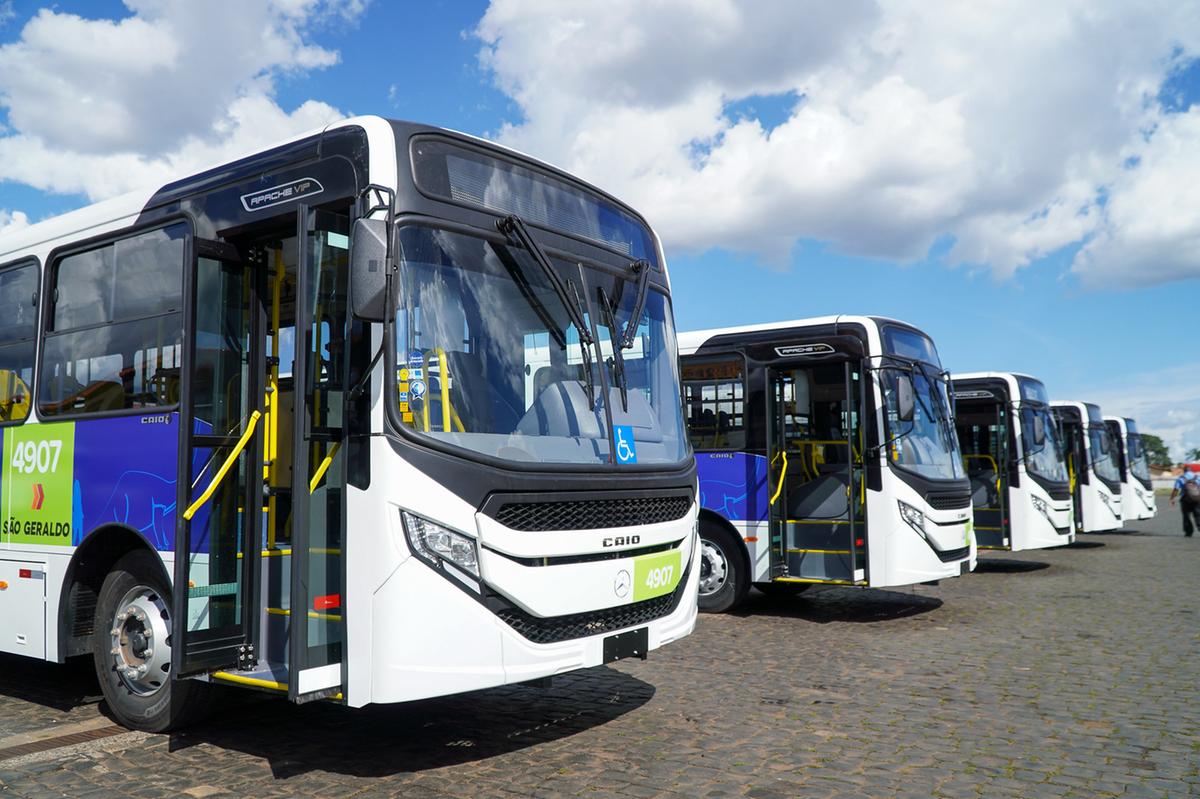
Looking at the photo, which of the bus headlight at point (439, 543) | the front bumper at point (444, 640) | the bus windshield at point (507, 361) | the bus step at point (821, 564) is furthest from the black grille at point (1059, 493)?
the bus headlight at point (439, 543)

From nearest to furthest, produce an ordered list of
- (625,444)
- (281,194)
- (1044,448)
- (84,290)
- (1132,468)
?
(281,194) < (625,444) < (84,290) < (1044,448) < (1132,468)

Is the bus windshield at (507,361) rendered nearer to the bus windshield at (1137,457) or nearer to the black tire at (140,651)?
the black tire at (140,651)

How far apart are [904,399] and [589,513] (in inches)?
234

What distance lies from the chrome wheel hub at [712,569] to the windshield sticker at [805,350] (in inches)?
93.9

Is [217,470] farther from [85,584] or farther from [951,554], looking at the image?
[951,554]

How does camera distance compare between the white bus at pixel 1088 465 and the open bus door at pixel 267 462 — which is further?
the white bus at pixel 1088 465

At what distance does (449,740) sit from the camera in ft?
20.8

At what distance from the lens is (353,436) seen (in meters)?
5.30

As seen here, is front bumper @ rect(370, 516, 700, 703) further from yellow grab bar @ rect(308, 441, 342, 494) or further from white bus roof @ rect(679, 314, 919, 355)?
white bus roof @ rect(679, 314, 919, 355)

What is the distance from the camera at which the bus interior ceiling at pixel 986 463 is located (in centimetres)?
1702

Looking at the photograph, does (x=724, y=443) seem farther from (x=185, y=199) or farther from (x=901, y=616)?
(x=185, y=199)

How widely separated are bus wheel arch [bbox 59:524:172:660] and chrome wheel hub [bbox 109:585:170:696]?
1.09 feet

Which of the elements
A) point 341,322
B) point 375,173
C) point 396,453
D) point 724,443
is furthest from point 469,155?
point 724,443

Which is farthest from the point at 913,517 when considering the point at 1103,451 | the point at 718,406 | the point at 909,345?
the point at 1103,451
